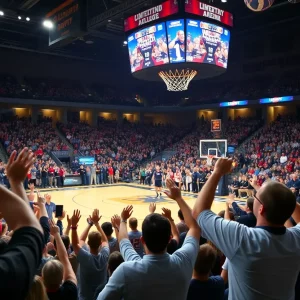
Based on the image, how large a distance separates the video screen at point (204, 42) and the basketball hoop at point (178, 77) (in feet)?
5.46

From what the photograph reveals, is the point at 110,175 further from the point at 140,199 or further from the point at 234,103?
the point at 234,103

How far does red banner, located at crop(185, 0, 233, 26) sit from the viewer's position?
537 inches

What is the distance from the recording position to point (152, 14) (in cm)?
1450

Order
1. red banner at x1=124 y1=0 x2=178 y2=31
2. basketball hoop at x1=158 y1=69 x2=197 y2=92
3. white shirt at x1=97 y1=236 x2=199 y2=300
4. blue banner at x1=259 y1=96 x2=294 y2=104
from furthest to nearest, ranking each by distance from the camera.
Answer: blue banner at x1=259 y1=96 x2=294 y2=104 < basketball hoop at x1=158 y1=69 x2=197 y2=92 < red banner at x1=124 y1=0 x2=178 y2=31 < white shirt at x1=97 y1=236 x2=199 y2=300

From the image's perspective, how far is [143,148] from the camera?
1191 inches

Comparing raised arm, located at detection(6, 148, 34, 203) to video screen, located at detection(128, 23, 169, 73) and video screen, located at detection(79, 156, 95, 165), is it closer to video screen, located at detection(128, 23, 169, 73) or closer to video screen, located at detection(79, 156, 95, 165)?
video screen, located at detection(128, 23, 169, 73)

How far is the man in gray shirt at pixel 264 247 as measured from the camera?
6.37 ft

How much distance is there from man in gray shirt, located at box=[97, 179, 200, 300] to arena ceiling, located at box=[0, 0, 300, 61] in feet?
56.3

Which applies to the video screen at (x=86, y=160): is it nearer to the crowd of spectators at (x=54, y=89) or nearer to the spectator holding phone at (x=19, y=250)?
the crowd of spectators at (x=54, y=89)

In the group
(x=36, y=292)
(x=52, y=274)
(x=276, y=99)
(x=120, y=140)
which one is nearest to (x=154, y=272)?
(x=36, y=292)

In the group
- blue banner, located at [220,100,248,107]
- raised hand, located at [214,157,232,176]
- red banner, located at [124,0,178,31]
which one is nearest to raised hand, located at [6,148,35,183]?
raised hand, located at [214,157,232,176]

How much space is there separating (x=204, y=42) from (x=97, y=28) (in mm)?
6922

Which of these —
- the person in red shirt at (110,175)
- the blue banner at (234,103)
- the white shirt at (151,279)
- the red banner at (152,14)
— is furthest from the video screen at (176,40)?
the blue banner at (234,103)

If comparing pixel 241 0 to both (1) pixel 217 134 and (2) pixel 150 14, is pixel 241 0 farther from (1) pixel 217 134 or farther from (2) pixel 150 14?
(1) pixel 217 134
